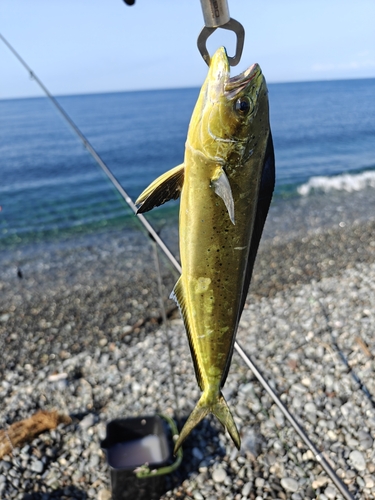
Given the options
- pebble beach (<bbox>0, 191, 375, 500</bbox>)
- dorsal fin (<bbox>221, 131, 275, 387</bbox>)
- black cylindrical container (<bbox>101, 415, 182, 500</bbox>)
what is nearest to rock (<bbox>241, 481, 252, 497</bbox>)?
pebble beach (<bbox>0, 191, 375, 500</bbox>)

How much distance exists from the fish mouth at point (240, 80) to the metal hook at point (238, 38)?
0.24ft

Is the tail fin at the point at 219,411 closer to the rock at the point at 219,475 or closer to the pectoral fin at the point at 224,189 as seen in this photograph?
the pectoral fin at the point at 224,189

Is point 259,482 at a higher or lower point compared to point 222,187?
lower

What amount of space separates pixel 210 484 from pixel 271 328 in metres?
3.35

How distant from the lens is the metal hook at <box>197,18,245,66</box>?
1.91m

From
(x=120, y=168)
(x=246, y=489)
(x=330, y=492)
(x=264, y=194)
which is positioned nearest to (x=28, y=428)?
(x=246, y=489)

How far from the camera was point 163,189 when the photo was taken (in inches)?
82.6

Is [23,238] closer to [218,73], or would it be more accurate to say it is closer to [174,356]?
[174,356]

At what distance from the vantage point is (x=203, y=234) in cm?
207

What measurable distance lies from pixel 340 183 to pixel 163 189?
20.4m

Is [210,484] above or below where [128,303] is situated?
above

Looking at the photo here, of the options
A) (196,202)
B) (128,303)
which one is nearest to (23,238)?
(128,303)

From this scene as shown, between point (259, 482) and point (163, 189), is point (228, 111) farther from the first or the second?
point (259, 482)

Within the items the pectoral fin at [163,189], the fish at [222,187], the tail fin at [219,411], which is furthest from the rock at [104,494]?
the pectoral fin at [163,189]
